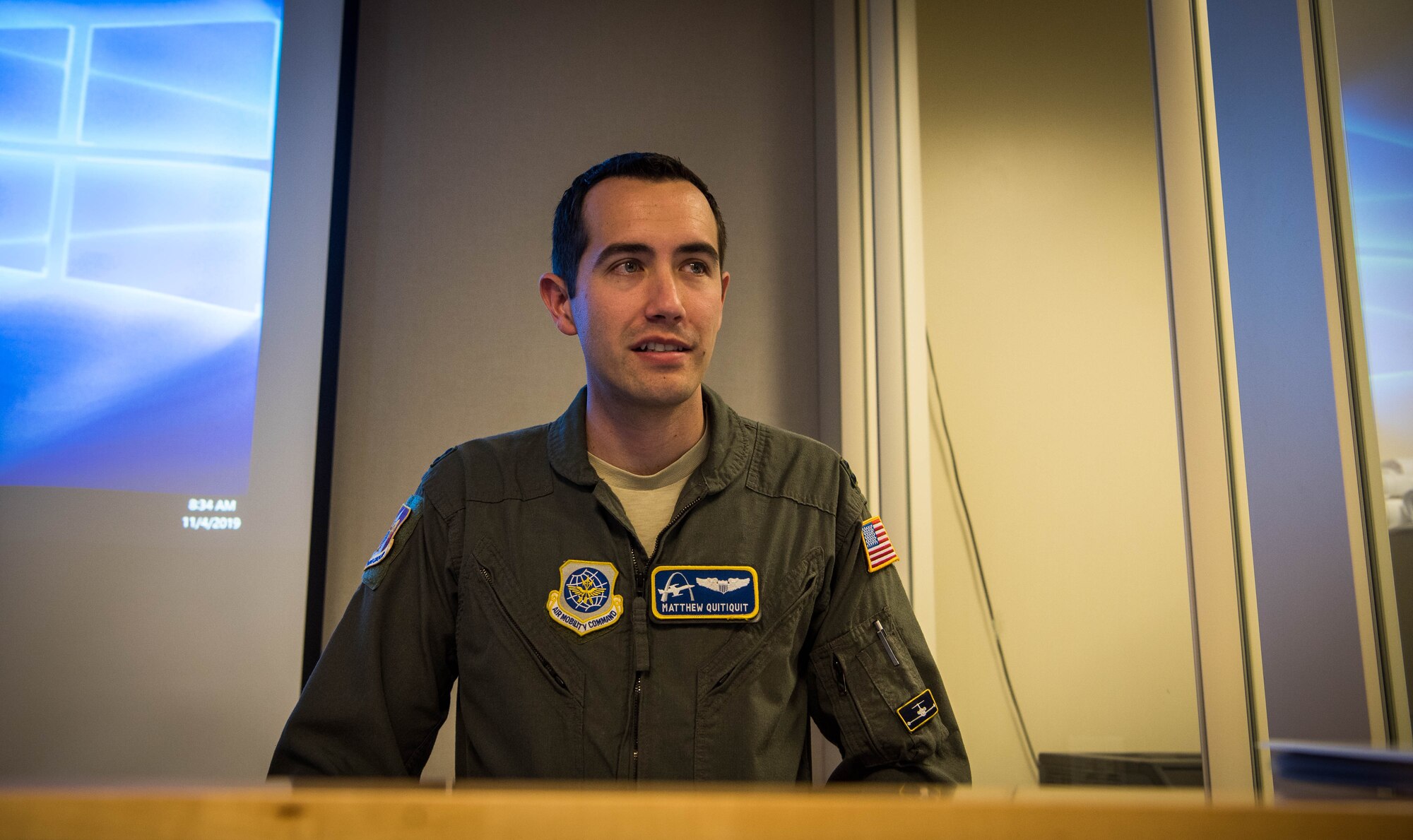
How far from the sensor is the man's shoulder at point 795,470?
1.25 metres

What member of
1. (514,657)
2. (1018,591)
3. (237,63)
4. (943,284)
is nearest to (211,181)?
(237,63)

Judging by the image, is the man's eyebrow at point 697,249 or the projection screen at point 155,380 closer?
the man's eyebrow at point 697,249

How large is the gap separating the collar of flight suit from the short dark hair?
183 millimetres

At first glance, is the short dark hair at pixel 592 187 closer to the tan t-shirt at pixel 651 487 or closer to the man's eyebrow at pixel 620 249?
the man's eyebrow at pixel 620 249

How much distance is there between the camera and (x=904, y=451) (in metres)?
1.94

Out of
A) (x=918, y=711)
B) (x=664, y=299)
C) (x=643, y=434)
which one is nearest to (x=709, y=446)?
(x=643, y=434)

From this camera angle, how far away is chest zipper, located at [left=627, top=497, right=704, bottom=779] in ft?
3.55

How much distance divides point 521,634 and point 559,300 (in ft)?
1.58

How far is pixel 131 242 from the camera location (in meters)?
1.84

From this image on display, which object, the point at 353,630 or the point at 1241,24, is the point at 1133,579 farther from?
the point at 353,630

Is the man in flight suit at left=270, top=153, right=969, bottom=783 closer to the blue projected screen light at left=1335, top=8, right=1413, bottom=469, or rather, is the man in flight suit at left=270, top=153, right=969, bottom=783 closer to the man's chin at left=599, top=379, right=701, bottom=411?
the man's chin at left=599, top=379, right=701, bottom=411

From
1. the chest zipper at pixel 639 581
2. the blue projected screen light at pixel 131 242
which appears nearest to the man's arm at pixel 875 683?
the chest zipper at pixel 639 581

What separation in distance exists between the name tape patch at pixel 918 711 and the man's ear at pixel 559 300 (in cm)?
66

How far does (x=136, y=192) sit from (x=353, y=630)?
4.04ft
